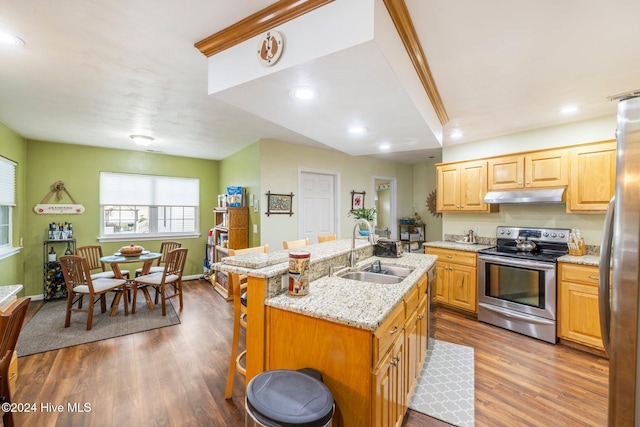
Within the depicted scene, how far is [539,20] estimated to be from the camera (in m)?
1.55

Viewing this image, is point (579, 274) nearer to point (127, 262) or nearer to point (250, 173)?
point (250, 173)

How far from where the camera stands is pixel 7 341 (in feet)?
4.78

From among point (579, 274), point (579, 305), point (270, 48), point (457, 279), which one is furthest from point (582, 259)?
point (270, 48)

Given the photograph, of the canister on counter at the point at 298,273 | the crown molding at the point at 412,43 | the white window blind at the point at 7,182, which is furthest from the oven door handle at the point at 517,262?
the white window blind at the point at 7,182

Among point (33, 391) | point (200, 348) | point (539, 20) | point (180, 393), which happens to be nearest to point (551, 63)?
point (539, 20)

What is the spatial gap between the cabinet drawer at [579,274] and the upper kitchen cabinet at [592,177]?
678mm

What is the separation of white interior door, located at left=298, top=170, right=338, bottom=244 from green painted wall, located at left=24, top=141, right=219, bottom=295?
2.61m

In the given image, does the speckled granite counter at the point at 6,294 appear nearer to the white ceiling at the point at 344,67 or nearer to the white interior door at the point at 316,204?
the white ceiling at the point at 344,67

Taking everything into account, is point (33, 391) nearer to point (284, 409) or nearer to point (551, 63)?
point (284, 409)

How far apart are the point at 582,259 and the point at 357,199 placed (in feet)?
11.1

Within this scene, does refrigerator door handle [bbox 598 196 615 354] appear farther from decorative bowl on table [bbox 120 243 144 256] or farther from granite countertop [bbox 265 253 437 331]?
decorative bowl on table [bbox 120 243 144 256]

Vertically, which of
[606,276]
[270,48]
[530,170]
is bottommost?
[606,276]

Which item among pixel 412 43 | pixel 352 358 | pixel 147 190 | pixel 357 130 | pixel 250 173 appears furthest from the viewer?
pixel 147 190

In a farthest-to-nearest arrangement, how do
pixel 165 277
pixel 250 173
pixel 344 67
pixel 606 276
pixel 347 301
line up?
pixel 250 173
pixel 165 277
pixel 347 301
pixel 344 67
pixel 606 276
